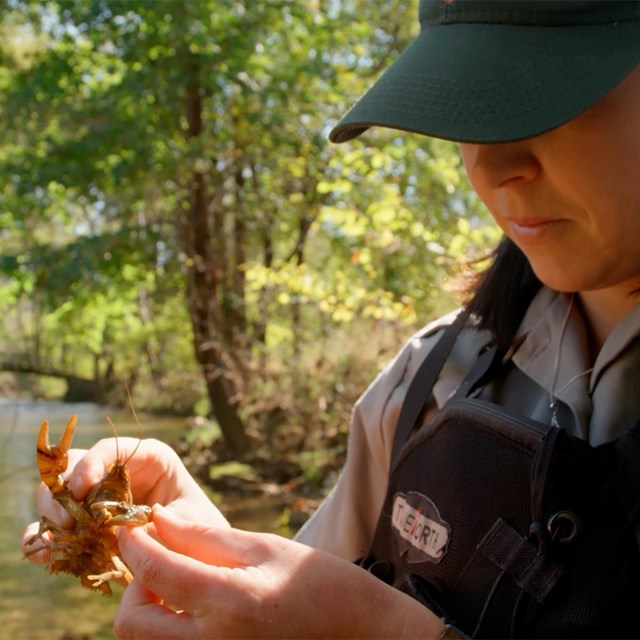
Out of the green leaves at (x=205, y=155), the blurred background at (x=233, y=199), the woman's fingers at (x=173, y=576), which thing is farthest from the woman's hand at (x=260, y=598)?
the green leaves at (x=205, y=155)

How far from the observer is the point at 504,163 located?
1.38 m

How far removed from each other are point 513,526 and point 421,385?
0.46 m

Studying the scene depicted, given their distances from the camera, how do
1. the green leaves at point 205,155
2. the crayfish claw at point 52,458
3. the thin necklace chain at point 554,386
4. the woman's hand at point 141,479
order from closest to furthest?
the thin necklace chain at point 554,386, the woman's hand at point 141,479, the crayfish claw at point 52,458, the green leaves at point 205,155

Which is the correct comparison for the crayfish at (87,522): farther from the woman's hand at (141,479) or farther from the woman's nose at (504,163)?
the woman's nose at (504,163)

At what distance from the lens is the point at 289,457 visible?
11445 millimetres

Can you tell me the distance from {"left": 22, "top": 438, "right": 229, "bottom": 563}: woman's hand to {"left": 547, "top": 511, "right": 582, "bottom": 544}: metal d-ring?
619 mm

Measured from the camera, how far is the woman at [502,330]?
3.91ft

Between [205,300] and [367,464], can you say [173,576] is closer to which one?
[367,464]

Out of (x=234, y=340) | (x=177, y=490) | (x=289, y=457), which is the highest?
(x=177, y=490)

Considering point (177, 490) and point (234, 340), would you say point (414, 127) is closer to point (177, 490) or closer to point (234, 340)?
point (177, 490)

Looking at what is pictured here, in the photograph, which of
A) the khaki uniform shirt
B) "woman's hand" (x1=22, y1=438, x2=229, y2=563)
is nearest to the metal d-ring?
the khaki uniform shirt

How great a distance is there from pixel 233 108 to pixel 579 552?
11312 millimetres

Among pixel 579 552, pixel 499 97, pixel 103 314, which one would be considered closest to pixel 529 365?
pixel 579 552

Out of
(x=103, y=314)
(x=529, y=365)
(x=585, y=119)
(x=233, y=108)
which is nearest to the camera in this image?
(x=585, y=119)
